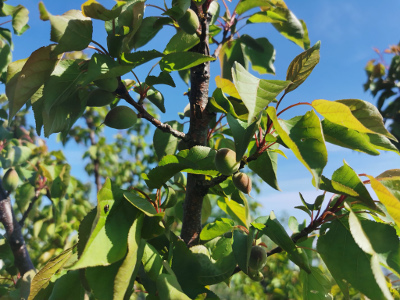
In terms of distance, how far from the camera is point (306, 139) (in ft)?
2.21

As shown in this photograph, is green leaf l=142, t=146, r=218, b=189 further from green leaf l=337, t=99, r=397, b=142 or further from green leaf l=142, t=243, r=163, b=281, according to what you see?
green leaf l=337, t=99, r=397, b=142

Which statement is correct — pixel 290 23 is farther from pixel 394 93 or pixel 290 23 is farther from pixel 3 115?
pixel 394 93

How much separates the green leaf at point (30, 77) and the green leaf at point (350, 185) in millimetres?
703

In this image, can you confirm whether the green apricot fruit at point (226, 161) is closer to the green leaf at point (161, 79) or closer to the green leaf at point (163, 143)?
the green leaf at point (161, 79)

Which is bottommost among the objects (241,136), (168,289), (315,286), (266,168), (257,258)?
(315,286)

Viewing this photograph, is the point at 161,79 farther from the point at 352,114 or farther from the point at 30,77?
the point at 352,114

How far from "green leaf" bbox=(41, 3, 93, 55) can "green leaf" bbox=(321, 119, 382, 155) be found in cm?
61

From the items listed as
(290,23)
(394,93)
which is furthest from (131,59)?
(394,93)

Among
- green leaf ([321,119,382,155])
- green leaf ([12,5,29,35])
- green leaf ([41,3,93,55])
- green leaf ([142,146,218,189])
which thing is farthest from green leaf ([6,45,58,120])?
green leaf ([12,5,29,35])

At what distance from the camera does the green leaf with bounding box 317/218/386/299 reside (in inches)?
27.3

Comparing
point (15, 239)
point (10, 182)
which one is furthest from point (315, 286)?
point (10, 182)

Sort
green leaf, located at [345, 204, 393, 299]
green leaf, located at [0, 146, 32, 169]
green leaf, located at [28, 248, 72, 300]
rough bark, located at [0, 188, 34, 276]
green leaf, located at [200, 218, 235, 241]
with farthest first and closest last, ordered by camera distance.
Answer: green leaf, located at [0, 146, 32, 169] → rough bark, located at [0, 188, 34, 276] → green leaf, located at [200, 218, 235, 241] → green leaf, located at [28, 248, 72, 300] → green leaf, located at [345, 204, 393, 299]

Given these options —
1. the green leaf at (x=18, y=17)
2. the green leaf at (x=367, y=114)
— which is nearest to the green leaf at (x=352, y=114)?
the green leaf at (x=367, y=114)

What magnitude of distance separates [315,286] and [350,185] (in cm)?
38
